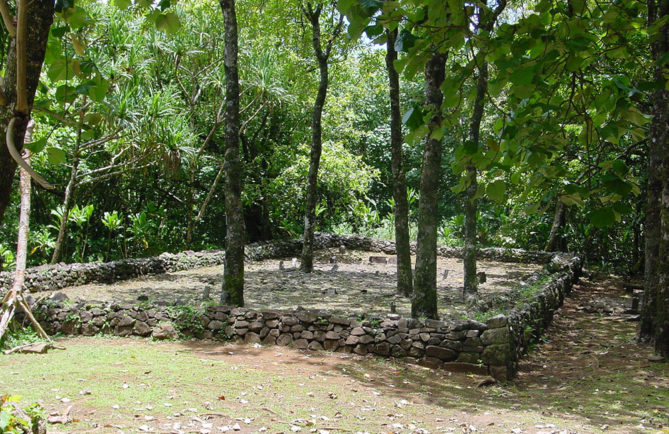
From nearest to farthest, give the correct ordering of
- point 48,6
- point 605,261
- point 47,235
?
1. point 48,6
2. point 47,235
3. point 605,261

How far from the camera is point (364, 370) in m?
6.47

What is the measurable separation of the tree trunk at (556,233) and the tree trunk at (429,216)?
999 centimetres

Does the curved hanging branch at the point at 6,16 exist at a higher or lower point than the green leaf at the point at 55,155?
higher

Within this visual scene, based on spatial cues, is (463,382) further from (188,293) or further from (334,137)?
(334,137)

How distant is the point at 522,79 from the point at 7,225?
14.2 m

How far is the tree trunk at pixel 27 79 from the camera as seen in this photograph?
1.88m

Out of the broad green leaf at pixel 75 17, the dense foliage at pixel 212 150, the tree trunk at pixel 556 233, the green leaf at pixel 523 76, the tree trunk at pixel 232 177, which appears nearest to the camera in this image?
the broad green leaf at pixel 75 17

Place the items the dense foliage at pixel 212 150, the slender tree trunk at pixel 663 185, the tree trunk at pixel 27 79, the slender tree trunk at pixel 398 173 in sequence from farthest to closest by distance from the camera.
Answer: the dense foliage at pixel 212 150 → the slender tree trunk at pixel 398 173 → the slender tree trunk at pixel 663 185 → the tree trunk at pixel 27 79

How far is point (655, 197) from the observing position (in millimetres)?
7348

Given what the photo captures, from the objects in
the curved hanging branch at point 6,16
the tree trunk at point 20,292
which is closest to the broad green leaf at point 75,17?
the curved hanging branch at point 6,16

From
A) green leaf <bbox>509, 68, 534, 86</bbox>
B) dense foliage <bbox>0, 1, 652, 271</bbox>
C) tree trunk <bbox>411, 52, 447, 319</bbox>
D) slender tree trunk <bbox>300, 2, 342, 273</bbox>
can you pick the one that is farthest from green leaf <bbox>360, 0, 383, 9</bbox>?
slender tree trunk <bbox>300, 2, 342, 273</bbox>

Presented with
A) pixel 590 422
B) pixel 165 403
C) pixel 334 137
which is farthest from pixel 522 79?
pixel 334 137

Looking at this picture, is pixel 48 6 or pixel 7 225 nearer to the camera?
pixel 48 6

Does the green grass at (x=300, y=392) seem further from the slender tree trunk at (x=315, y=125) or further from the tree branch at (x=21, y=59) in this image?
the slender tree trunk at (x=315, y=125)
